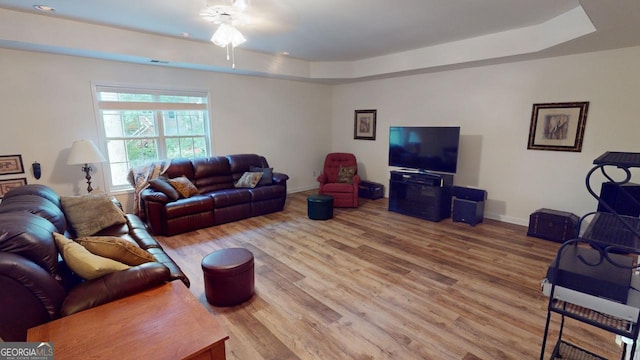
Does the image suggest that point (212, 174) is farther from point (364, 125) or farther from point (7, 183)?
point (364, 125)

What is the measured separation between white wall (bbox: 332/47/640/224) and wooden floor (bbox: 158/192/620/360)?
710 millimetres

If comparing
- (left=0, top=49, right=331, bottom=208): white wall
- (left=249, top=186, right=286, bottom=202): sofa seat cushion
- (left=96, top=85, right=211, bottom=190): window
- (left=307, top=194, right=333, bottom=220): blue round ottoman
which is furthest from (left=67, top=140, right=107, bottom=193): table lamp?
(left=307, top=194, right=333, bottom=220): blue round ottoman

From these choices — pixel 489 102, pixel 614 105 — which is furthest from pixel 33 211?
pixel 614 105

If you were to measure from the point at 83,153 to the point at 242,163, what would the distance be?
2240mm

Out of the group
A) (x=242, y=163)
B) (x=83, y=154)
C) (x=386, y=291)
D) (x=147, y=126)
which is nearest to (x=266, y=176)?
(x=242, y=163)

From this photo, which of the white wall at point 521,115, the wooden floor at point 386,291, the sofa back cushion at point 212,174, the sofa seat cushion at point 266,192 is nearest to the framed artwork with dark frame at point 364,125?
the white wall at point 521,115

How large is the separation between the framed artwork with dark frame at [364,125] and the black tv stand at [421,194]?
1.44 metres

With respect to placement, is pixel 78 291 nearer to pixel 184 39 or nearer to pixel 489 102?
pixel 184 39

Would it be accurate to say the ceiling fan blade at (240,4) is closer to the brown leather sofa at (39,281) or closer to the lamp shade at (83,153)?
the brown leather sofa at (39,281)

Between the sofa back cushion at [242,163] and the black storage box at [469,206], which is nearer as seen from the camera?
the black storage box at [469,206]

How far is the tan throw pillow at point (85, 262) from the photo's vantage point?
1.71 meters

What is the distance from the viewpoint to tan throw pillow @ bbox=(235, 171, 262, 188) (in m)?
5.02

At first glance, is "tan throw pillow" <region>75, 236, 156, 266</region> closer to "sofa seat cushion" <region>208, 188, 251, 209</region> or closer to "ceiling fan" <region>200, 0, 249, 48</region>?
"ceiling fan" <region>200, 0, 249, 48</region>

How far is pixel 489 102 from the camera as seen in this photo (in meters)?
4.61
